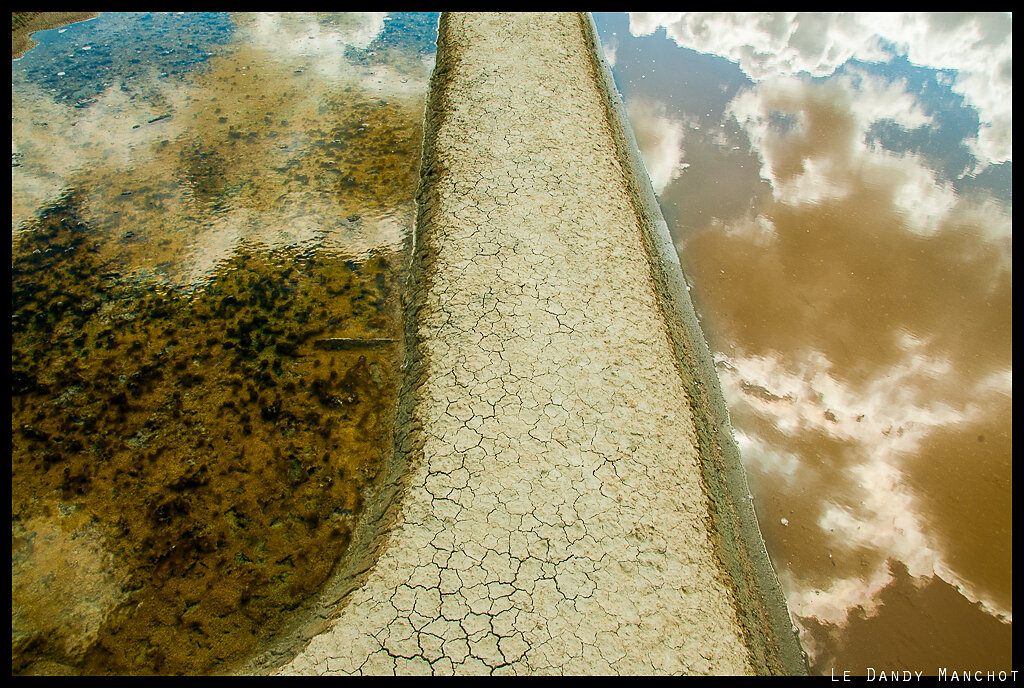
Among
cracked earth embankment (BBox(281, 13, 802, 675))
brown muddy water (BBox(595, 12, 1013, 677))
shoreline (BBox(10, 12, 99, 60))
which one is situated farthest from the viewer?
shoreline (BBox(10, 12, 99, 60))

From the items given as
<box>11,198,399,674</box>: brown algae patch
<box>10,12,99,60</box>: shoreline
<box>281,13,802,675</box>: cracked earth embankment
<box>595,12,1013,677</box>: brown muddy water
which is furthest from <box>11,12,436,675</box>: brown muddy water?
<box>595,12,1013,677</box>: brown muddy water

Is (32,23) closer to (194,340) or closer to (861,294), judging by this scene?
(194,340)

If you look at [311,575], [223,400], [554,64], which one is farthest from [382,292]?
[554,64]

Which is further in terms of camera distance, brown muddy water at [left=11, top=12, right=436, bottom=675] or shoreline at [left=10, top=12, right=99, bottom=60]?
shoreline at [left=10, top=12, right=99, bottom=60]

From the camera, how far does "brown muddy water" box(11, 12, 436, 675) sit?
Answer: 247 centimetres

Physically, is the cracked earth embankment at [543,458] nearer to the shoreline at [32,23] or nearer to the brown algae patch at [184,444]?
the brown algae patch at [184,444]

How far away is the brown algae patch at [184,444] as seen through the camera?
2.41 meters

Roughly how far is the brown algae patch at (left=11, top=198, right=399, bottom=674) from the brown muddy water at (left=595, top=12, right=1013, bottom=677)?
212cm

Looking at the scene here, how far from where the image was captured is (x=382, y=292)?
3.54m

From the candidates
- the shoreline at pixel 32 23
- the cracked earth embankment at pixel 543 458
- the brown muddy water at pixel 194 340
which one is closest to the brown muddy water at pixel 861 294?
A: the cracked earth embankment at pixel 543 458

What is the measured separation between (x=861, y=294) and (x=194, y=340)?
409 cm

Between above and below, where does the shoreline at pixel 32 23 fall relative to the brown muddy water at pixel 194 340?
above

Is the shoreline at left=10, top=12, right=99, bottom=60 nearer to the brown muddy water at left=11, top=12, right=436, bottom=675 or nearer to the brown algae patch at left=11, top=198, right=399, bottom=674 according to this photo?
the brown muddy water at left=11, top=12, right=436, bottom=675
